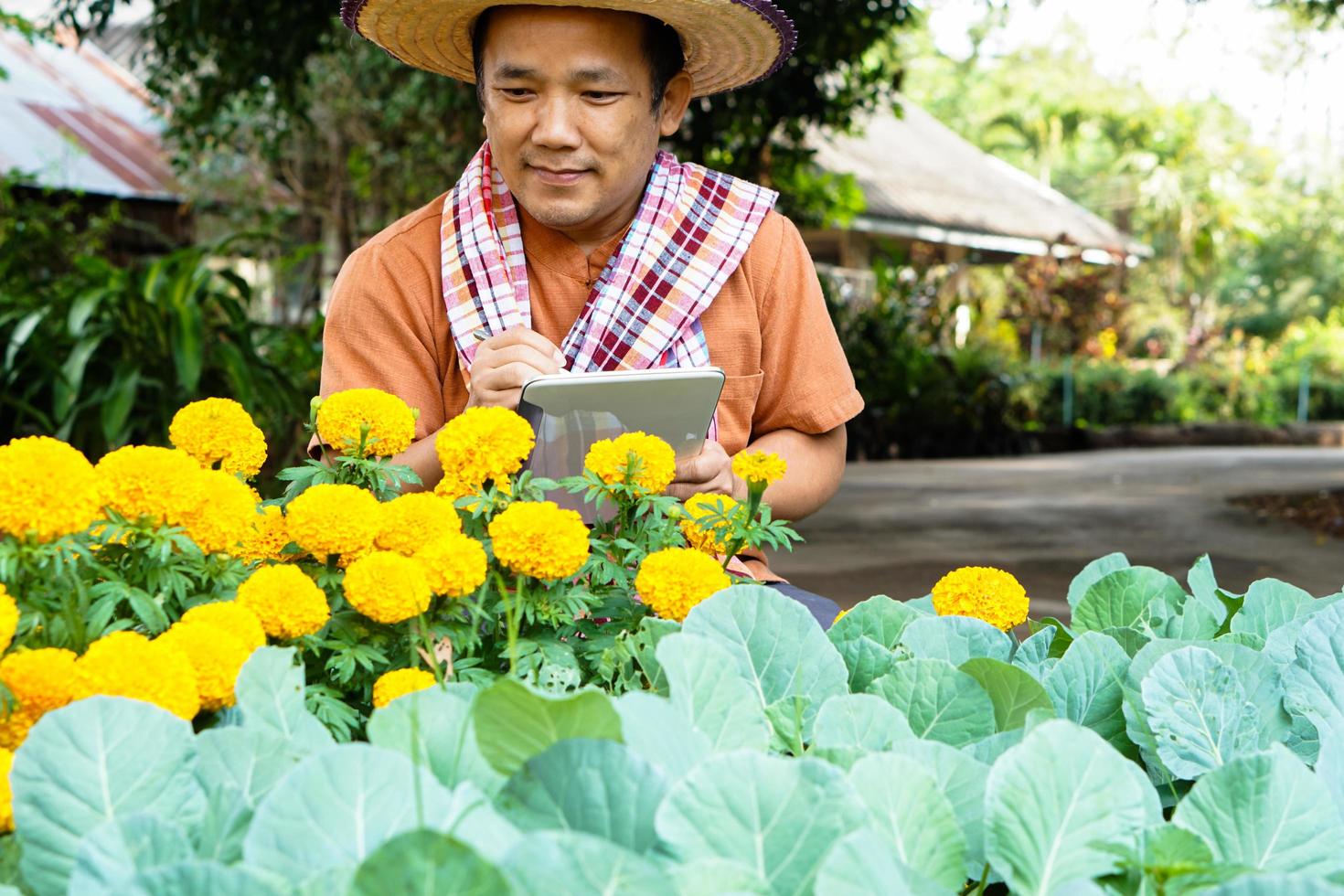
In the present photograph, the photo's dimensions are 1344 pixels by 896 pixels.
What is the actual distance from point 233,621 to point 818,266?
13855 mm

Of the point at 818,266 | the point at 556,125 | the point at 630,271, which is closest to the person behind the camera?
the point at 556,125

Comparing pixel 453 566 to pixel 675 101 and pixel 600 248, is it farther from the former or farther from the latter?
pixel 675 101

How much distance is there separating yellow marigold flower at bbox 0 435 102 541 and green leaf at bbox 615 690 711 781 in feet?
1.18

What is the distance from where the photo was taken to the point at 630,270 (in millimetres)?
Answer: 1966

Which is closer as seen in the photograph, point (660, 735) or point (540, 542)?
point (660, 735)

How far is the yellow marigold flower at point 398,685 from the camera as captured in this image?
0.90m

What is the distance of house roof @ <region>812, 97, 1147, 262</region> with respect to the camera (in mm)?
17078

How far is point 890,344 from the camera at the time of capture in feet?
42.0

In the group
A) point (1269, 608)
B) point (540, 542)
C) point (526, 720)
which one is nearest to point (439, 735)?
point (526, 720)

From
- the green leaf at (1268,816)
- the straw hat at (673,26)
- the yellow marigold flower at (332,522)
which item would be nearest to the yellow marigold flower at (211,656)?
the yellow marigold flower at (332,522)

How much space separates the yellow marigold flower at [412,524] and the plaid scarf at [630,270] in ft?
3.09

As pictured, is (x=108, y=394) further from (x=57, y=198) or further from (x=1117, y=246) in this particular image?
(x=1117, y=246)

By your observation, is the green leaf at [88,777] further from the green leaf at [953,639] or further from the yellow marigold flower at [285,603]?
the green leaf at [953,639]

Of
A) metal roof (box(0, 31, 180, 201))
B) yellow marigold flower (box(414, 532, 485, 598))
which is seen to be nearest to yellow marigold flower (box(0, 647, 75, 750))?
yellow marigold flower (box(414, 532, 485, 598))
